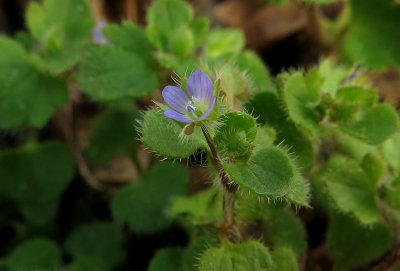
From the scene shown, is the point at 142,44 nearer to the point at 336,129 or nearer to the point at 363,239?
the point at 336,129

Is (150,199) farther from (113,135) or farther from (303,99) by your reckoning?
(303,99)

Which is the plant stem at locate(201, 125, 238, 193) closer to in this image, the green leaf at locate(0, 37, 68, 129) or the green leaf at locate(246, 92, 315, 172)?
the green leaf at locate(246, 92, 315, 172)

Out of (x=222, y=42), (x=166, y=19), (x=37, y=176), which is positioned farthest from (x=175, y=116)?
(x=37, y=176)

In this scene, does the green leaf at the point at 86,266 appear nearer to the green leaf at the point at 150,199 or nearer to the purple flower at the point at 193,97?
the green leaf at the point at 150,199

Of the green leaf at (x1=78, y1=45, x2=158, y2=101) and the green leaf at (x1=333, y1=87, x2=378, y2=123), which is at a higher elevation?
the green leaf at (x1=78, y1=45, x2=158, y2=101)

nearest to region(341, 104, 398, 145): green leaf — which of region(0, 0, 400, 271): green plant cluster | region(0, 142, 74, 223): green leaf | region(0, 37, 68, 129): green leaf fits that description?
region(0, 0, 400, 271): green plant cluster

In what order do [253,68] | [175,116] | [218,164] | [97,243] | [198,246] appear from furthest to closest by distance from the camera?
[97,243] < [253,68] < [198,246] < [218,164] < [175,116]
